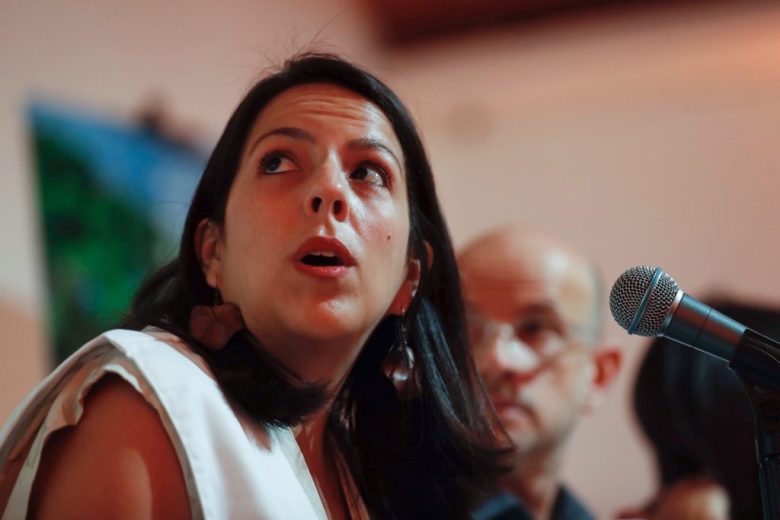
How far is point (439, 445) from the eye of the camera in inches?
49.7

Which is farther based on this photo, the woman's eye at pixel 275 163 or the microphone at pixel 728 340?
the woman's eye at pixel 275 163

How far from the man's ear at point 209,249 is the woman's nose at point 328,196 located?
146 mm

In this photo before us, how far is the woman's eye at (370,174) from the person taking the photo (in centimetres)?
112

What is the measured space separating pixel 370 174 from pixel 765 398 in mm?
485

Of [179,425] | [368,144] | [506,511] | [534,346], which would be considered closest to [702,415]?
[534,346]

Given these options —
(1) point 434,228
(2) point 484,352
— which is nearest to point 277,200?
(1) point 434,228

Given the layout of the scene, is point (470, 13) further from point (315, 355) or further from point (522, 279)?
point (315, 355)

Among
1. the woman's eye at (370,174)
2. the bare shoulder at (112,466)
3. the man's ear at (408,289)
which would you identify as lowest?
the bare shoulder at (112,466)

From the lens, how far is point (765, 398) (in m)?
0.95

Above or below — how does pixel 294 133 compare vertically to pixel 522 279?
above

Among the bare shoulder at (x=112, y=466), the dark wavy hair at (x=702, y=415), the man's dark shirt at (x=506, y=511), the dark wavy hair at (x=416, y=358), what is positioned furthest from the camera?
the dark wavy hair at (x=702, y=415)

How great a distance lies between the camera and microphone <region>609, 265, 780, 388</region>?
3.10 ft

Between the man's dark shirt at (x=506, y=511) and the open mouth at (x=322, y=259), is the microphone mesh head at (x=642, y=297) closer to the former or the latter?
the open mouth at (x=322, y=259)

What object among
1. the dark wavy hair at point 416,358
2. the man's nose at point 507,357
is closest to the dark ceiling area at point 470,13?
the man's nose at point 507,357
